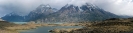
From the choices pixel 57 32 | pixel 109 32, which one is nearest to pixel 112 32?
pixel 109 32

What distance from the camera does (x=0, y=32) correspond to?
14175 centimetres

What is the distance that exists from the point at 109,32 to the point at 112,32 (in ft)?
4.52

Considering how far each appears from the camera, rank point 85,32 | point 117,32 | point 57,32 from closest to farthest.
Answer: point 117,32, point 85,32, point 57,32

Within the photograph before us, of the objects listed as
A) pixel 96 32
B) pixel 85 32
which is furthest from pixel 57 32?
pixel 96 32

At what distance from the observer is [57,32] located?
161375mm

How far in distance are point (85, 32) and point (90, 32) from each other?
5.09 metres

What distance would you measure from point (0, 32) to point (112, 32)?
5968cm

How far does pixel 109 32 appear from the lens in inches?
4855

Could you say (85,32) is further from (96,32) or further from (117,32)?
(117,32)

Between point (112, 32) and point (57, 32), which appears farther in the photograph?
point (57, 32)

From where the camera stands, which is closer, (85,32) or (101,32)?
(101,32)

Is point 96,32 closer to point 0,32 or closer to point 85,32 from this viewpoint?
point 85,32

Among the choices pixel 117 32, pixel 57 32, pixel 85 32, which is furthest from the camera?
pixel 57 32

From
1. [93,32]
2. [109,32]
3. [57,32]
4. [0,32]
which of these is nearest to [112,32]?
[109,32]
